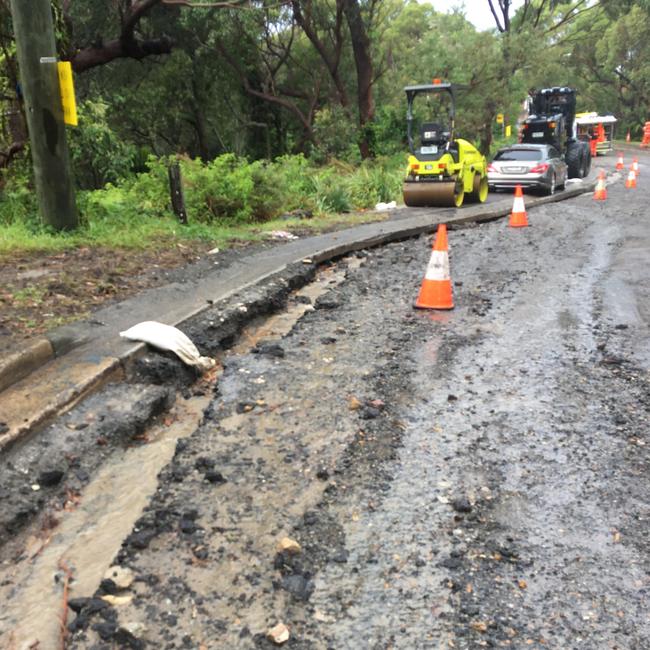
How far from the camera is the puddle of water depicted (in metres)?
2.47

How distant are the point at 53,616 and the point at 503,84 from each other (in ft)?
93.9

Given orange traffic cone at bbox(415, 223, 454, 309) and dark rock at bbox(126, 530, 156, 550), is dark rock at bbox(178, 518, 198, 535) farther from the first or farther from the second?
orange traffic cone at bbox(415, 223, 454, 309)

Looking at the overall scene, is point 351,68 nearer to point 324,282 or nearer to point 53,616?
point 324,282

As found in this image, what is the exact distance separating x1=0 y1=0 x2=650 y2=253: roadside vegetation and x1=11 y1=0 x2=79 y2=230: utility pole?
514 mm

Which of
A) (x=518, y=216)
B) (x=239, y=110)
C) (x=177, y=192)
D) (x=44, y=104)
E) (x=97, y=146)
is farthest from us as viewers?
(x=239, y=110)

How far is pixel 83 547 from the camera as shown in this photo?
9.60 feet

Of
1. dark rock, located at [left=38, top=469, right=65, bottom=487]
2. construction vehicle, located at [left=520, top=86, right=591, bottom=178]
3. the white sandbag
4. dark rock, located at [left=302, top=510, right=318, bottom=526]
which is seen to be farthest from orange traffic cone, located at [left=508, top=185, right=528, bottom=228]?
construction vehicle, located at [left=520, top=86, right=591, bottom=178]

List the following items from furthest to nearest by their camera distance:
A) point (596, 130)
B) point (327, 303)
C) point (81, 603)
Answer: point (596, 130) < point (327, 303) < point (81, 603)

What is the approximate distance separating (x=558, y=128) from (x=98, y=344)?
2129cm

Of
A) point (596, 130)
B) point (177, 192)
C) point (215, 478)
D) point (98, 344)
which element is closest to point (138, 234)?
point (177, 192)

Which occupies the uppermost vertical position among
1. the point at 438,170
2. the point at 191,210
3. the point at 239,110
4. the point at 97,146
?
the point at 239,110

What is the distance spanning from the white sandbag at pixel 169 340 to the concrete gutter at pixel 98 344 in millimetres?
86

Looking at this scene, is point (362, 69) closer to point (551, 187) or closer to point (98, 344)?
point (551, 187)

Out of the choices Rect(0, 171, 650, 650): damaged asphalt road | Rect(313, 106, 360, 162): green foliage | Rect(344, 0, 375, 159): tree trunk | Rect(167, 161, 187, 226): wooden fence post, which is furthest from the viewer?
Rect(313, 106, 360, 162): green foliage
